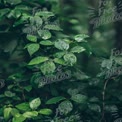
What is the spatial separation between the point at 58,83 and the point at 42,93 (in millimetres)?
147

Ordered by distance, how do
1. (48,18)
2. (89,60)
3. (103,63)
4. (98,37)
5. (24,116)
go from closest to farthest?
(24,116)
(103,63)
(48,18)
(89,60)
(98,37)

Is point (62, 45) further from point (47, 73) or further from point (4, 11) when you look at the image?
point (4, 11)

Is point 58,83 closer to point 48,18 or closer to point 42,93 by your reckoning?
point 42,93

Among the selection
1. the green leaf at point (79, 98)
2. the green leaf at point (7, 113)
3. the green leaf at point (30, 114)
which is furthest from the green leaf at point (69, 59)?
the green leaf at point (7, 113)

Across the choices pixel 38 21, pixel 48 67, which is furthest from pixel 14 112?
pixel 38 21

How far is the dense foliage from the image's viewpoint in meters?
1.75

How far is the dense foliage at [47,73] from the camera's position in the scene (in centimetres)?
175

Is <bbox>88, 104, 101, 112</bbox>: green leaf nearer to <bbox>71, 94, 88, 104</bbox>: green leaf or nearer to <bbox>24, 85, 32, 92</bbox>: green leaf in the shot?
<bbox>71, 94, 88, 104</bbox>: green leaf

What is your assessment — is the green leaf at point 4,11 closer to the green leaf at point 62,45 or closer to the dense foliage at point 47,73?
the dense foliage at point 47,73

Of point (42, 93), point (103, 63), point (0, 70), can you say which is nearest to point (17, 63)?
point (0, 70)

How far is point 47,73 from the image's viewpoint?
1710 mm

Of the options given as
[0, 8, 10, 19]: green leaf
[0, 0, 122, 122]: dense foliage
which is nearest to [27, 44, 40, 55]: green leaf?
[0, 0, 122, 122]: dense foliage

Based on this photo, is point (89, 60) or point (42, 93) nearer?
point (42, 93)

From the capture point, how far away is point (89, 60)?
8.59ft
